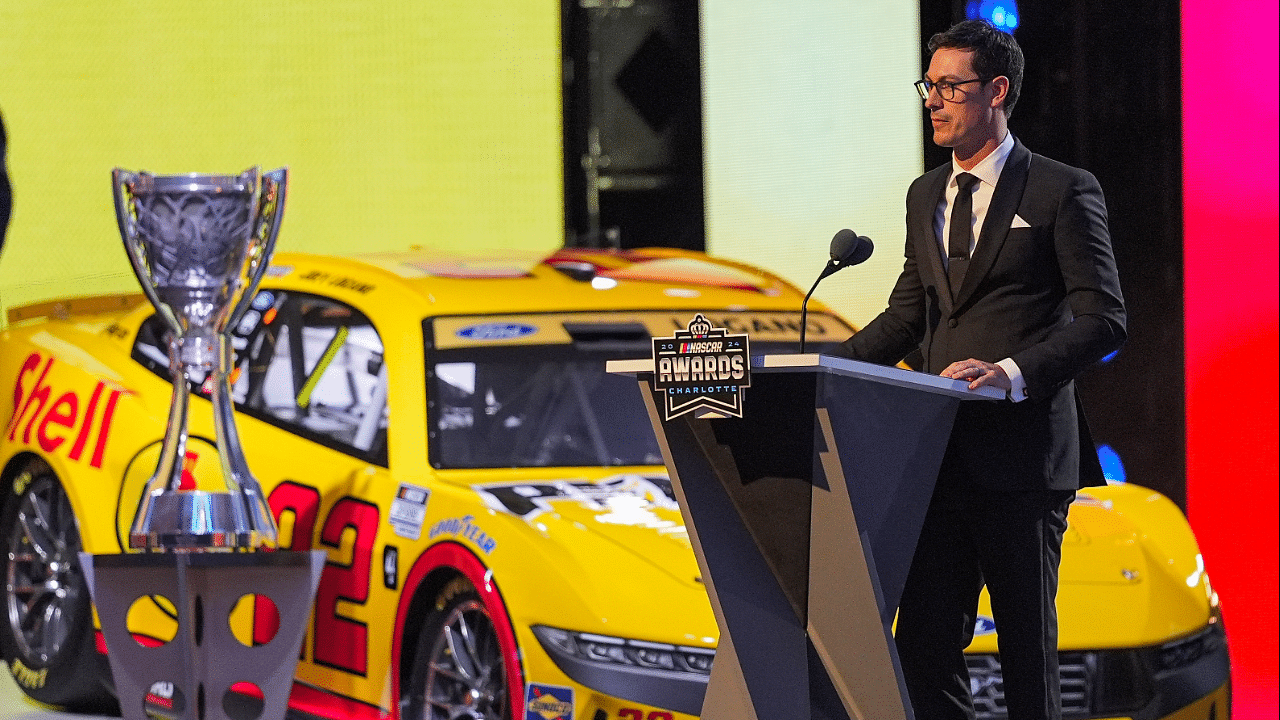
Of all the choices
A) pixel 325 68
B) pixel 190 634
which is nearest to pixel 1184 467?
pixel 190 634

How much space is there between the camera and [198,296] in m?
4.19

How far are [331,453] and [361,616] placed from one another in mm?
484

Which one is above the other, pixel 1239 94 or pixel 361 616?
pixel 1239 94

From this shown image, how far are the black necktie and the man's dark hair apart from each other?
141 millimetres

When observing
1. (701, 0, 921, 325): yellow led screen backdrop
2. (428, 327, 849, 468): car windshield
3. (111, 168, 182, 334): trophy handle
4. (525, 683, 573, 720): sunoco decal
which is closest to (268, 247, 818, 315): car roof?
(428, 327, 849, 468): car windshield

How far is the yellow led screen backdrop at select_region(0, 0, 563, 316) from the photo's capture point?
7414 mm

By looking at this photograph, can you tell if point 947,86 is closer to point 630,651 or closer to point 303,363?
point 630,651

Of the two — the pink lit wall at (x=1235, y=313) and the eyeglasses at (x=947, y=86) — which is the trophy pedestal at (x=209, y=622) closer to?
the eyeglasses at (x=947, y=86)

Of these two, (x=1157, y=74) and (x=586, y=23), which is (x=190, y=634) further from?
(x=586, y=23)

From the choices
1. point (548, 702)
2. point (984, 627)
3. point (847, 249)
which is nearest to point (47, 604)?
point (548, 702)

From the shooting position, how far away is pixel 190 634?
13.3ft

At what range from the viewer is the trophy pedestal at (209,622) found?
4.06 metres

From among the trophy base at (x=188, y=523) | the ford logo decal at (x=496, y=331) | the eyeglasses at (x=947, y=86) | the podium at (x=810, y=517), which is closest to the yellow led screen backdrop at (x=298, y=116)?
the ford logo decal at (x=496, y=331)

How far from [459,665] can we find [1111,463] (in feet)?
7.35
